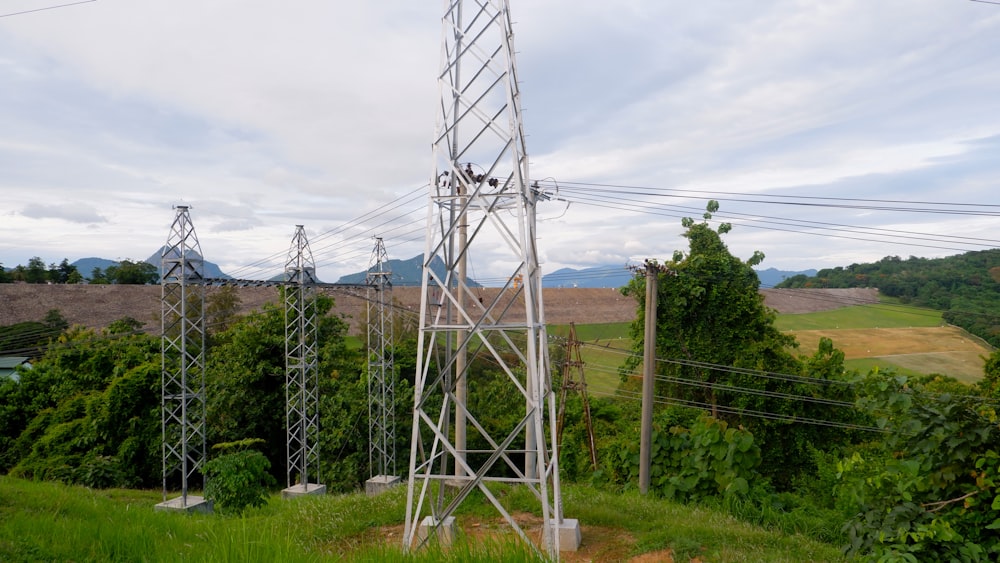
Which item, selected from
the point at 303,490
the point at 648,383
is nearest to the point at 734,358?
the point at 648,383

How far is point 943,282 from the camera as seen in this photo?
2859 cm

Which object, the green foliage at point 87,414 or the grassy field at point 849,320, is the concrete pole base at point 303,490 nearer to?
the green foliage at point 87,414

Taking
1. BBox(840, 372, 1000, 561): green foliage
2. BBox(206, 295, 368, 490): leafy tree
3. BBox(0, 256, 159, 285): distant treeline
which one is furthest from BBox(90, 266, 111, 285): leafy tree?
BBox(840, 372, 1000, 561): green foliage

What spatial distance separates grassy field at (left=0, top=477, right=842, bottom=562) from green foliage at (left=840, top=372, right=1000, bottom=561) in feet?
4.44

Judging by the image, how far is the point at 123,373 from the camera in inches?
987

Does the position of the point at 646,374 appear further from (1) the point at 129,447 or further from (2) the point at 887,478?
(1) the point at 129,447

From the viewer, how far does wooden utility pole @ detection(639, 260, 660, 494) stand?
1148 centimetres

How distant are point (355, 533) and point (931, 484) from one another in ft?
20.4

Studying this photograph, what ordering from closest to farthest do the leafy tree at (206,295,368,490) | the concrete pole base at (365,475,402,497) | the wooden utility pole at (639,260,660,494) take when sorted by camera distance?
the wooden utility pole at (639,260,660,494)
the concrete pole base at (365,475,402,497)
the leafy tree at (206,295,368,490)

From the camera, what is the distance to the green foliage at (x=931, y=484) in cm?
499

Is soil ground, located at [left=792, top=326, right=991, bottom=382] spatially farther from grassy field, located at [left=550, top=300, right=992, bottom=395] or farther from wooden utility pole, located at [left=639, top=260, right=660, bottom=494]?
wooden utility pole, located at [left=639, top=260, right=660, bottom=494]

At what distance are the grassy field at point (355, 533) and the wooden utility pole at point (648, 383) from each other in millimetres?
980

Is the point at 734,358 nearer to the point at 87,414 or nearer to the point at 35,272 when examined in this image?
the point at 87,414

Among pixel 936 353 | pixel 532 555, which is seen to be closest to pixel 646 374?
pixel 532 555
